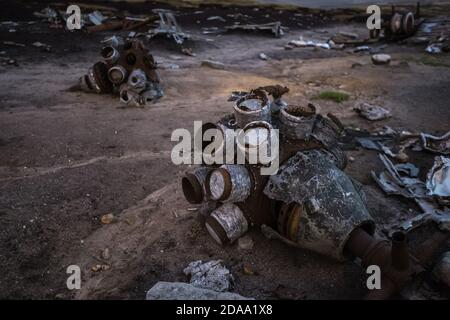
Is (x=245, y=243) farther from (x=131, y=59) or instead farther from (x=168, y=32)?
(x=168, y=32)

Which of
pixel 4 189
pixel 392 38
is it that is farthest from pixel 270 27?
pixel 4 189

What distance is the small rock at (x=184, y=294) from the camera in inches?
113

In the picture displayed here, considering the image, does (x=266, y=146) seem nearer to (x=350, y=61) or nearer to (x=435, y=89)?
(x=435, y=89)

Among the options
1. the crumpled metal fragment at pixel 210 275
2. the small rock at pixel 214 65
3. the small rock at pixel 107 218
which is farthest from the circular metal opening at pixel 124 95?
the crumpled metal fragment at pixel 210 275

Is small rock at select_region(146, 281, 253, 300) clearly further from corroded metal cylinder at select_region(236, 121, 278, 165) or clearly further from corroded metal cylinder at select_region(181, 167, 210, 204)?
corroded metal cylinder at select_region(236, 121, 278, 165)

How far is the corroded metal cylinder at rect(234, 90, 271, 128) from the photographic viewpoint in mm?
3506

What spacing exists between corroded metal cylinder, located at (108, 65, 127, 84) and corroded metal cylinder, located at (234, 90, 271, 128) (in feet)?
15.9

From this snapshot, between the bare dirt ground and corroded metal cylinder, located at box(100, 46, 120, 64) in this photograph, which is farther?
corroded metal cylinder, located at box(100, 46, 120, 64)

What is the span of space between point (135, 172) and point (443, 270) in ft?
12.1

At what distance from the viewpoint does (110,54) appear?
7.97 m

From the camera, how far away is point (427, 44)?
13.4 m

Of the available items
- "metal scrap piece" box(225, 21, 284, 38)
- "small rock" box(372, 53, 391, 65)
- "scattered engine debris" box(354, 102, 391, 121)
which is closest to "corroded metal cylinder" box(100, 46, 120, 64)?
"scattered engine debris" box(354, 102, 391, 121)

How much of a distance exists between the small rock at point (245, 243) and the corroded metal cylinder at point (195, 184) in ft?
1.82
